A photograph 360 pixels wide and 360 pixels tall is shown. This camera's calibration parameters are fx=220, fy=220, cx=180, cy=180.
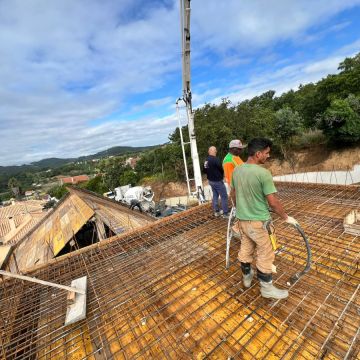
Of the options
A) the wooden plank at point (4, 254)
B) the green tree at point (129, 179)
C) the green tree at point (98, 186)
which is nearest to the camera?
the wooden plank at point (4, 254)

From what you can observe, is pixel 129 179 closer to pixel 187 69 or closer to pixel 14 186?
pixel 187 69

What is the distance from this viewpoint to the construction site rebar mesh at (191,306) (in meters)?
1.76

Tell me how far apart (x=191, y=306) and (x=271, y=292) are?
789 mm

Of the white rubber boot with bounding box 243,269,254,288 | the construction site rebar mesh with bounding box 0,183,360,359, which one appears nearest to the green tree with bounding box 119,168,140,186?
the construction site rebar mesh with bounding box 0,183,360,359

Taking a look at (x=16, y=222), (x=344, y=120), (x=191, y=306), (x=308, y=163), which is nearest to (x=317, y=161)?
A: (x=308, y=163)

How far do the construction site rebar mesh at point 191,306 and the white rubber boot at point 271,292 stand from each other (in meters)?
0.07

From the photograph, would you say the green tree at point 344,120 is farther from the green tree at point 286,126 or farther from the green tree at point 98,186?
the green tree at point 98,186

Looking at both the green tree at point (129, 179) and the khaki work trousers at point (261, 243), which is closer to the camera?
the khaki work trousers at point (261, 243)

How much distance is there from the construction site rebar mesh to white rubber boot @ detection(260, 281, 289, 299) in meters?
0.07

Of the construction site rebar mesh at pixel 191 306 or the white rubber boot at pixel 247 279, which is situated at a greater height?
the white rubber boot at pixel 247 279

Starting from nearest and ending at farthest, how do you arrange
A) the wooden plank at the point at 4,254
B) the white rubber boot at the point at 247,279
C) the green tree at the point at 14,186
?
1. the white rubber boot at the point at 247,279
2. the wooden plank at the point at 4,254
3. the green tree at the point at 14,186

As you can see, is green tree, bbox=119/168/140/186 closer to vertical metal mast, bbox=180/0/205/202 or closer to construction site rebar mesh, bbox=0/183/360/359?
vertical metal mast, bbox=180/0/205/202

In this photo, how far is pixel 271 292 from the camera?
6.84 ft

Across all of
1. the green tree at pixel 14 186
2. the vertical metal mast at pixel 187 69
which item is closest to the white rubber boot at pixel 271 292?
the vertical metal mast at pixel 187 69
